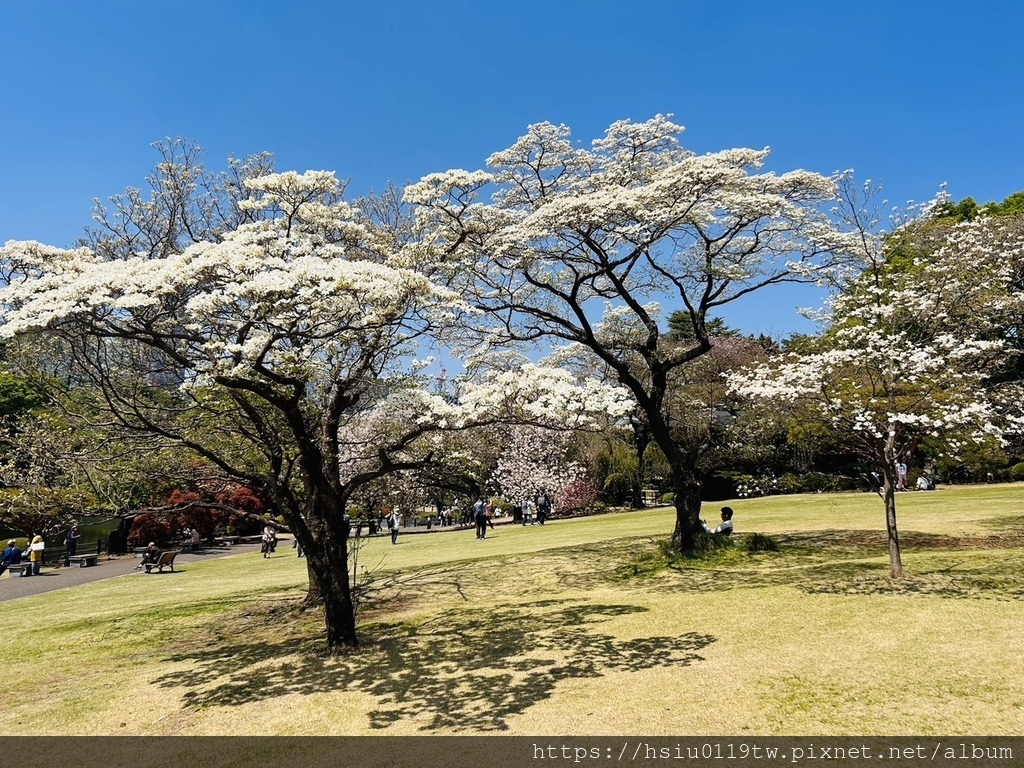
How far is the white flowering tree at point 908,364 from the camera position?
432 inches

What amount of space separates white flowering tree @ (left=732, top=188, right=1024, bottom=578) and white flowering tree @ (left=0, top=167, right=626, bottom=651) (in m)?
5.02

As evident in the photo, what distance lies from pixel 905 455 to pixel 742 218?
574 centimetres

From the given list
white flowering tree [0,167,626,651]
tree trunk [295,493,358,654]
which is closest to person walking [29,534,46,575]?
white flowering tree [0,167,626,651]

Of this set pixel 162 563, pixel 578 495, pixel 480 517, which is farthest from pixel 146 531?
pixel 578 495

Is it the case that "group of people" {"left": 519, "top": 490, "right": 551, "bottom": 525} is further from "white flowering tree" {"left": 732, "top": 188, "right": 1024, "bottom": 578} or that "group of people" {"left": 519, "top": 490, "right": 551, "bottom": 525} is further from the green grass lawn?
"white flowering tree" {"left": 732, "top": 188, "right": 1024, "bottom": 578}

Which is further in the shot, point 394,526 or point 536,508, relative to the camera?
point 536,508

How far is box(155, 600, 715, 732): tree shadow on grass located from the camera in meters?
6.82

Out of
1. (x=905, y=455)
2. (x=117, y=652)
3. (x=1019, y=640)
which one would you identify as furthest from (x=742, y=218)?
(x=117, y=652)

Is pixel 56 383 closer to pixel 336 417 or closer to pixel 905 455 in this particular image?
pixel 336 417

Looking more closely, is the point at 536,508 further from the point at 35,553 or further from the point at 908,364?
the point at 908,364

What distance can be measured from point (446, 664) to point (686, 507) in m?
9.08

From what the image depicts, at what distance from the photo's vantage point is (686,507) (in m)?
15.8

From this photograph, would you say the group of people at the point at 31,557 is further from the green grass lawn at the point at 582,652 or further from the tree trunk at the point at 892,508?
the tree trunk at the point at 892,508

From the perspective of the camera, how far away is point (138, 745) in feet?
20.7
